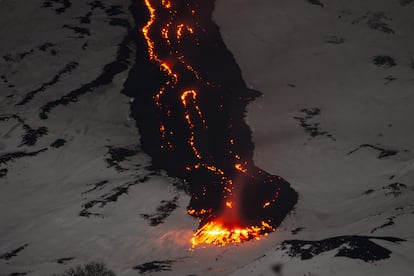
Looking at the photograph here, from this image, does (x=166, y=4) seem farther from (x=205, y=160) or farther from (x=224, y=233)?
(x=224, y=233)

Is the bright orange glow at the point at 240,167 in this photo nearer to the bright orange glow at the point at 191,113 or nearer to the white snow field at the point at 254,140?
the bright orange glow at the point at 191,113

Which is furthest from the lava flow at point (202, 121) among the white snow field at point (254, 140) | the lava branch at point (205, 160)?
the white snow field at point (254, 140)

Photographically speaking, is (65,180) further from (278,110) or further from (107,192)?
(278,110)

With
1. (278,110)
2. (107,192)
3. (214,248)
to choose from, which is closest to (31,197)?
(107,192)

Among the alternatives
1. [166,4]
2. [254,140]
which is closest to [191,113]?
[254,140]

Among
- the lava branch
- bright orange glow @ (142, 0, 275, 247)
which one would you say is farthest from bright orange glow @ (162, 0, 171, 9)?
the lava branch

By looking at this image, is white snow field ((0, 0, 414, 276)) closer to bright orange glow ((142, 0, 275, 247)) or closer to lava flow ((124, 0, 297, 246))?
bright orange glow ((142, 0, 275, 247))
